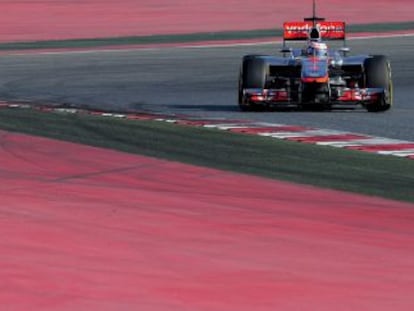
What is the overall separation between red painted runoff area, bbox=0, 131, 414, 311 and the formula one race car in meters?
6.53

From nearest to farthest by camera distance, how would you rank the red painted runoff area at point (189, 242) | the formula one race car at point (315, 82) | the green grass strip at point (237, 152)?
the red painted runoff area at point (189, 242) → the green grass strip at point (237, 152) → the formula one race car at point (315, 82)

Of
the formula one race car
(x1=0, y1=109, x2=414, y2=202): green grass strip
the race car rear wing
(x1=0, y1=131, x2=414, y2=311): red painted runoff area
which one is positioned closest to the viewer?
(x1=0, y1=131, x2=414, y2=311): red painted runoff area

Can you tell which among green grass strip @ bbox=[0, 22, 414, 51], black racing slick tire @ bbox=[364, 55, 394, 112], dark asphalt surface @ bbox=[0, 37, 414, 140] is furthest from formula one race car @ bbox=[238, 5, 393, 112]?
green grass strip @ bbox=[0, 22, 414, 51]

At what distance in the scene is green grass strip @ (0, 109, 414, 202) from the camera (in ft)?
56.5

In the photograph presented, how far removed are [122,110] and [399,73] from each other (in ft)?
32.2

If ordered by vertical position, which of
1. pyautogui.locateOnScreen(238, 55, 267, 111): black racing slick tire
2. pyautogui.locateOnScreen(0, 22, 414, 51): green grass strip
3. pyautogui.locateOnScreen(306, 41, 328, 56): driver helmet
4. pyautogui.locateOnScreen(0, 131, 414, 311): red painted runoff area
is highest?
pyautogui.locateOnScreen(306, 41, 328, 56): driver helmet

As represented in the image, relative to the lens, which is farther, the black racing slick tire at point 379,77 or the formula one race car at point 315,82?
the black racing slick tire at point 379,77

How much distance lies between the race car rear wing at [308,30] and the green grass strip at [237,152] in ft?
11.0

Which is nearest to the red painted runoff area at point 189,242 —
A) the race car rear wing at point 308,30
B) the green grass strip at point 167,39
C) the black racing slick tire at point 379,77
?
the black racing slick tire at point 379,77

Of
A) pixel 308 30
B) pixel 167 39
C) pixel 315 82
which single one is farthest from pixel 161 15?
pixel 315 82

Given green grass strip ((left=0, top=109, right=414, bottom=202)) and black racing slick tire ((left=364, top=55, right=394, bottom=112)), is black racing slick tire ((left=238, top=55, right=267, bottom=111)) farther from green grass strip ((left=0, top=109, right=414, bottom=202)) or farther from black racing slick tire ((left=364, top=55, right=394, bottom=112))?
green grass strip ((left=0, top=109, right=414, bottom=202))

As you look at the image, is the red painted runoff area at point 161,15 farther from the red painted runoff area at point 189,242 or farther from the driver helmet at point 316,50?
the red painted runoff area at point 189,242

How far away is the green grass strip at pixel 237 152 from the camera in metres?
17.2

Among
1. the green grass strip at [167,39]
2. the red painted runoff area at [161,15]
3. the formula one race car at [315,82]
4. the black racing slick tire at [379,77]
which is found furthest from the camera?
the red painted runoff area at [161,15]
